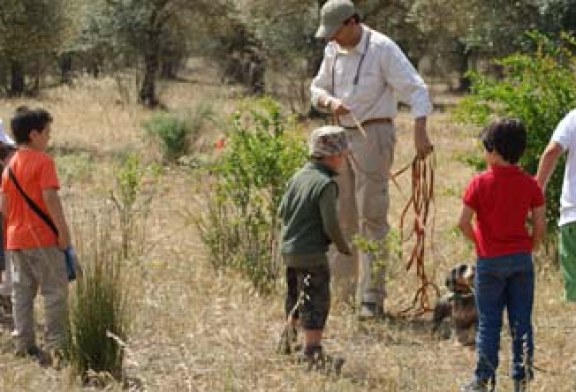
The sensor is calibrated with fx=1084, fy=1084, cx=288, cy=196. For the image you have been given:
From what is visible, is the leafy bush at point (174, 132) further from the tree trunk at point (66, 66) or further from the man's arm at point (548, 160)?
the tree trunk at point (66, 66)

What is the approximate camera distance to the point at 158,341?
20.0 ft

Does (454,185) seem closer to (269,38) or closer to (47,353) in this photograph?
(47,353)

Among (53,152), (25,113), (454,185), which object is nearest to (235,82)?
(53,152)

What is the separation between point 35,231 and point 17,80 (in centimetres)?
2507

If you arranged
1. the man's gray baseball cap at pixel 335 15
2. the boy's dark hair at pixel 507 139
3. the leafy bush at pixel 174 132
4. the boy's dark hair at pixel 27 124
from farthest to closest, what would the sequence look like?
the leafy bush at pixel 174 132 < the man's gray baseball cap at pixel 335 15 < the boy's dark hair at pixel 27 124 < the boy's dark hair at pixel 507 139

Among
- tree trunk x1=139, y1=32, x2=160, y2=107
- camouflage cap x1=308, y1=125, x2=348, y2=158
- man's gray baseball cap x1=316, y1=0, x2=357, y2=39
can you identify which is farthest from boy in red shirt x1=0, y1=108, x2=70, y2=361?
tree trunk x1=139, y1=32, x2=160, y2=107

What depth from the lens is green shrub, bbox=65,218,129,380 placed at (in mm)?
5211

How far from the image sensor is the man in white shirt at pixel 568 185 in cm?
508

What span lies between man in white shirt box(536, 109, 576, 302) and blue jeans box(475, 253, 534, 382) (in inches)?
8.5

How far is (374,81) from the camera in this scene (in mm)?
6652

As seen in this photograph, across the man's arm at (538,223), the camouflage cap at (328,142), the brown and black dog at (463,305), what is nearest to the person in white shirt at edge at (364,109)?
the brown and black dog at (463,305)

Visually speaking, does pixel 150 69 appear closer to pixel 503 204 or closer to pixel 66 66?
pixel 66 66

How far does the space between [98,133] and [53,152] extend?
3.01 m

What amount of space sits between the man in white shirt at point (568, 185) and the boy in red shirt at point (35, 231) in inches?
96.0
